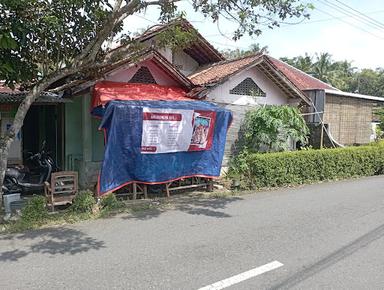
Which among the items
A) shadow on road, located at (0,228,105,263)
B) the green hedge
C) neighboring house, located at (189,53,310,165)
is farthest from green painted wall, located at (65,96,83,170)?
the green hedge

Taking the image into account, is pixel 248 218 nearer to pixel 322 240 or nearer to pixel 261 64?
pixel 322 240

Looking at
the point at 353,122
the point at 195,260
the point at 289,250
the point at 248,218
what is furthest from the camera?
the point at 353,122

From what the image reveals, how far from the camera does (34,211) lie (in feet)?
24.9

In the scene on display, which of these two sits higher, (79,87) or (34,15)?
(34,15)

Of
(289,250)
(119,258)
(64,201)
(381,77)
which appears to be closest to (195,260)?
(119,258)

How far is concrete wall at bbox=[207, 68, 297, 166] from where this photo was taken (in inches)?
548

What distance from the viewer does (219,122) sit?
1141cm

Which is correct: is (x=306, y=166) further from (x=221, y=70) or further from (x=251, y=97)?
(x=221, y=70)

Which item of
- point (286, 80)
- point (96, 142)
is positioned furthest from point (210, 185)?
point (286, 80)

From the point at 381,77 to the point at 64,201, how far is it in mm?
75606

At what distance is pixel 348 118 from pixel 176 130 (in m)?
12.4

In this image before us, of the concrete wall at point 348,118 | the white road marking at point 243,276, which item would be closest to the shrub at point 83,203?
the white road marking at point 243,276

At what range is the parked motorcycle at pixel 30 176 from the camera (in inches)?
363

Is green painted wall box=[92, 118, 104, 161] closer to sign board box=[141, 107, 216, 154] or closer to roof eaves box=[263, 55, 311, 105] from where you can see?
sign board box=[141, 107, 216, 154]
